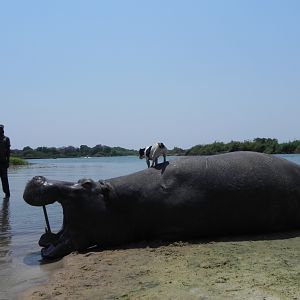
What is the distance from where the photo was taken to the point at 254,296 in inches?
179

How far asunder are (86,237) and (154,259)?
1.40m

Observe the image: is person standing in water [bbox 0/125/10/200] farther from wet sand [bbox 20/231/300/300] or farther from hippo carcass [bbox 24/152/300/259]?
wet sand [bbox 20/231/300/300]

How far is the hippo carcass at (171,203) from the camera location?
746 cm

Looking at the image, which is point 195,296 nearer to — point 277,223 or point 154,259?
point 154,259

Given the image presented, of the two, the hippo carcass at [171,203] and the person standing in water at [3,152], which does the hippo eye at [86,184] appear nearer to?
the hippo carcass at [171,203]

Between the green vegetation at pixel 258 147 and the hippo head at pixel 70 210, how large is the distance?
142ft

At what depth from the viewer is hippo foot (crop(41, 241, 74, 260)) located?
7.28 metres

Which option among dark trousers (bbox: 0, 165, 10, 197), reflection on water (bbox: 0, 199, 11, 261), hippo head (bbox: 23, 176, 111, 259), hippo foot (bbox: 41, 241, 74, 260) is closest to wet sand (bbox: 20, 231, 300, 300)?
hippo foot (bbox: 41, 241, 74, 260)

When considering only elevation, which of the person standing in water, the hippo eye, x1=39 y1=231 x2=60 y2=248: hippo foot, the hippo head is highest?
the person standing in water

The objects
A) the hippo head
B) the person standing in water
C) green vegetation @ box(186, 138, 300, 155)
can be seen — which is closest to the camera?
the hippo head

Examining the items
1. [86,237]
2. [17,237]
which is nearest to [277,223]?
[86,237]

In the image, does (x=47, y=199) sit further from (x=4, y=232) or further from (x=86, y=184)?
(x=4, y=232)

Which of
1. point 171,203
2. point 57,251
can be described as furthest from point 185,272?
point 57,251

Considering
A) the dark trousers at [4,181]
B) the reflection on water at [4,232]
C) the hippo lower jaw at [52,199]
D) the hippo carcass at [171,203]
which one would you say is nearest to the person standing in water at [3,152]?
the dark trousers at [4,181]
